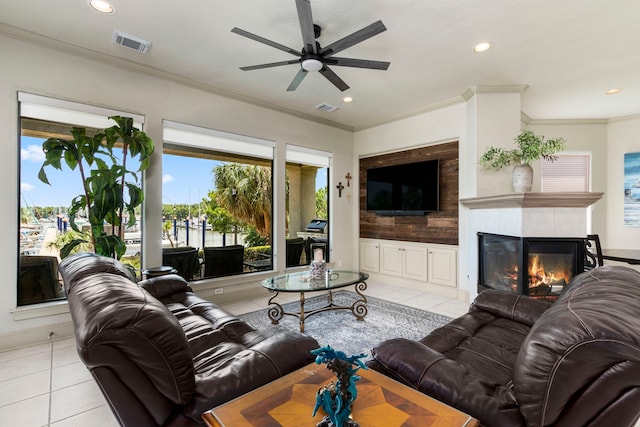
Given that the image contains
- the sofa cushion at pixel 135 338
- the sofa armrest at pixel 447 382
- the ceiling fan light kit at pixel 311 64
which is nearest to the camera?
the sofa cushion at pixel 135 338

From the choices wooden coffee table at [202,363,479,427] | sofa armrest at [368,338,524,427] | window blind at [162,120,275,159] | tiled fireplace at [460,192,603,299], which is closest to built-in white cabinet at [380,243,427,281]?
tiled fireplace at [460,192,603,299]

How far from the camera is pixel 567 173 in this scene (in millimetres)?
5355

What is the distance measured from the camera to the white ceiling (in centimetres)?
255

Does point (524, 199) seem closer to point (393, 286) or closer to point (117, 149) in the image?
point (393, 286)

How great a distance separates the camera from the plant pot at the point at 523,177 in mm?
3631

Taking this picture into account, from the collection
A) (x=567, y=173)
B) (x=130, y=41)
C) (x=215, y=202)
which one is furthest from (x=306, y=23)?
(x=567, y=173)

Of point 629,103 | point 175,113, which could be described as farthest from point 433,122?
point 175,113

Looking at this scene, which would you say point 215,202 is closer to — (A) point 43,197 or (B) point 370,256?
(A) point 43,197

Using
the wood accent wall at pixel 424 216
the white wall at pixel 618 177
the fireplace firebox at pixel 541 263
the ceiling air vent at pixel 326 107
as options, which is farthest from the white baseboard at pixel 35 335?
the white wall at pixel 618 177

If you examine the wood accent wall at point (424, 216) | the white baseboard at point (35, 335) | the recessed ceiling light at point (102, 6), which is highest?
the recessed ceiling light at point (102, 6)

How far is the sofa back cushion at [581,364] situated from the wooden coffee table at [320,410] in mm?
230

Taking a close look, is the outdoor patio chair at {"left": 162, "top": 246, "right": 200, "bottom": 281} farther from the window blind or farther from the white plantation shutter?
the white plantation shutter

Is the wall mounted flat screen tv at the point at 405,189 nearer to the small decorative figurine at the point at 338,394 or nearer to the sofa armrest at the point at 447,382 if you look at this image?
the sofa armrest at the point at 447,382

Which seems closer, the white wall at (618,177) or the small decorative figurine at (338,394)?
the small decorative figurine at (338,394)
